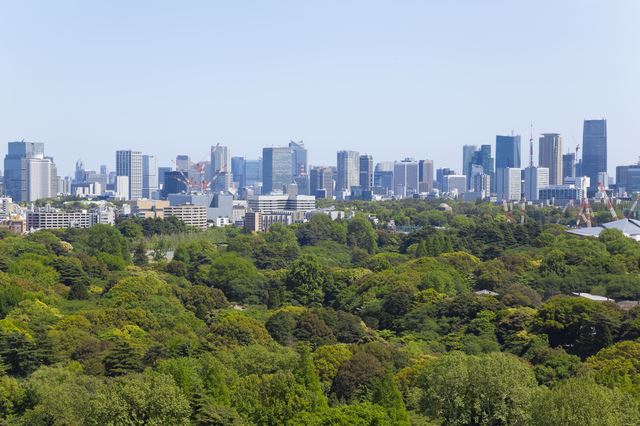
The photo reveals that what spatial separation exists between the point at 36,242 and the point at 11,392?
79.3 ft

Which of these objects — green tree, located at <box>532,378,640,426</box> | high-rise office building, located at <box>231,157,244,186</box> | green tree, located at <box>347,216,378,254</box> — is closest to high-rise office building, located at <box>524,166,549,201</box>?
high-rise office building, located at <box>231,157,244,186</box>

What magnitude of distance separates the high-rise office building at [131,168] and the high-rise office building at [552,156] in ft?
151

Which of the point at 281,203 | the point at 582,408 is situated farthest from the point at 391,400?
the point at 281,203

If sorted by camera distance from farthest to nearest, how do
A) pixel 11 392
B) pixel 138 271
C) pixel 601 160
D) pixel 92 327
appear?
pixel 601 160 < pixel 138 271 < pixel 92 327 < pixel 11 392

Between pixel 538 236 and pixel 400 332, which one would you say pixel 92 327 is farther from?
pixel 538 236

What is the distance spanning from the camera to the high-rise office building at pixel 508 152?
142750 millimetres

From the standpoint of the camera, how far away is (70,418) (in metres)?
17.2

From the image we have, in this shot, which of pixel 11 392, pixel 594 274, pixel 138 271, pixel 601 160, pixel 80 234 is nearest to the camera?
pixel 11 392

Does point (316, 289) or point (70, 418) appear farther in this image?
point (316, 289)

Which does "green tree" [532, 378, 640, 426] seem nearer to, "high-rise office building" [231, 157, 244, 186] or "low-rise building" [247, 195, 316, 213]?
"low-rise building" [247, 195, 316, 213]

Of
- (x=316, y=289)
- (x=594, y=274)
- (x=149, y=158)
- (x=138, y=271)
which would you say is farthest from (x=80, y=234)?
(x=149, y=158)

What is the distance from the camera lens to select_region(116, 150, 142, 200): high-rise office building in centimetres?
13150

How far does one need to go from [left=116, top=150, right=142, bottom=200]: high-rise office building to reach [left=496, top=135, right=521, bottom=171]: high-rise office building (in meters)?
43.5

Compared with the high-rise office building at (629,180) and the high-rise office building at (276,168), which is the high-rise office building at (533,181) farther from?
the high-rise office building at (276,168)
